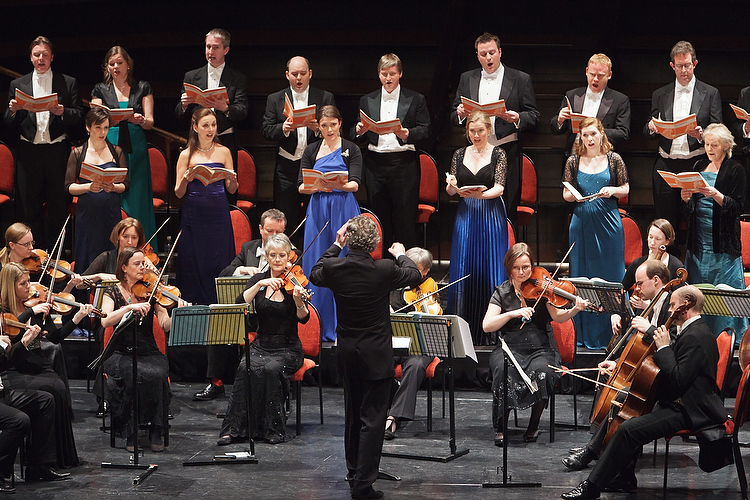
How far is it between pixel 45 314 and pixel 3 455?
2.27 feet

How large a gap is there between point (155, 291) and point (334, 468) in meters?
1.26

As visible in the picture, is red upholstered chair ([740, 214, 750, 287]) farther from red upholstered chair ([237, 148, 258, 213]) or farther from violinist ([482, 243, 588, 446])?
red upholstered chair ([237, 148, 258, 213])

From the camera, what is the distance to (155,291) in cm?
458

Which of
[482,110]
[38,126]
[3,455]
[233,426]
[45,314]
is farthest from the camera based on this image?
[38,126]

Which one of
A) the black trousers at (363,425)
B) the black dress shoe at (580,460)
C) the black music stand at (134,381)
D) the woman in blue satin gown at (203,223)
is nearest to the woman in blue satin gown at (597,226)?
the black dress shoe at (580,460)

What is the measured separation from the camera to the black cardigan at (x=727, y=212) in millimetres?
5539

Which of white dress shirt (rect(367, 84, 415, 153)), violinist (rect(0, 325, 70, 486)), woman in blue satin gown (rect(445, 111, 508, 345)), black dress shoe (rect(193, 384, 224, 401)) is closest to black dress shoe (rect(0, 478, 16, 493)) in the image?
violinist (rect(0, 325, 70, 486))

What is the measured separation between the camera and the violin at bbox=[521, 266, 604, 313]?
461 centimetres

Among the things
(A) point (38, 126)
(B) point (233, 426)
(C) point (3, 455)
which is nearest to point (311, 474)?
(B) point (233, 426)

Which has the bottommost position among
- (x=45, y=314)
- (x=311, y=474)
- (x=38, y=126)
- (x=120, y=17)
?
(x=311, y=474)

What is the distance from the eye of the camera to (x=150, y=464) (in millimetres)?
4379

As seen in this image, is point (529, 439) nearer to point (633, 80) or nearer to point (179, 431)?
point (179, 431)

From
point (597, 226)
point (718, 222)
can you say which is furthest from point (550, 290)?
point (718, 222)

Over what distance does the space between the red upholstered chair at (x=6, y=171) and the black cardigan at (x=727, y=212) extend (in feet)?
15.3
